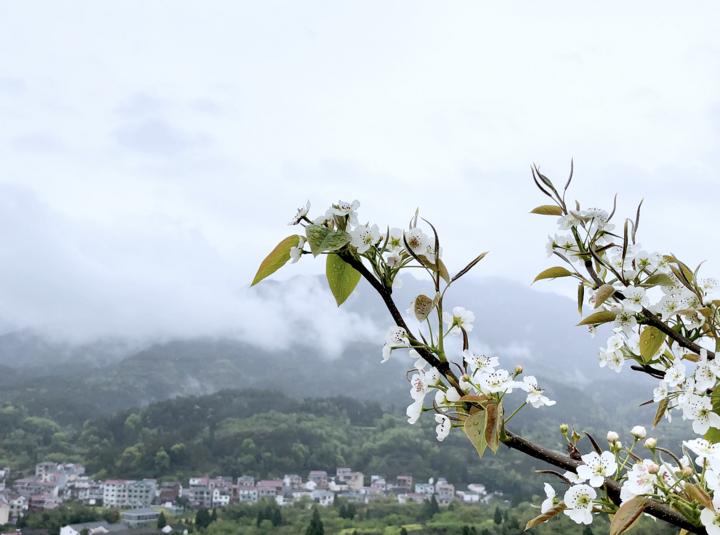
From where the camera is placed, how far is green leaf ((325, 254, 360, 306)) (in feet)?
3.15

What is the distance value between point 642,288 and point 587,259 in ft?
0.39

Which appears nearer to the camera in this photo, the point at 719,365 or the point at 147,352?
the point at 719,365

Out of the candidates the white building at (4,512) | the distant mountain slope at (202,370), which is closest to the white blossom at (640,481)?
the white building at (4,512)

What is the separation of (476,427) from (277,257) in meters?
0.36

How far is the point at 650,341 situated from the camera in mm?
1076

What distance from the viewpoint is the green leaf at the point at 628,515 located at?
78 cm

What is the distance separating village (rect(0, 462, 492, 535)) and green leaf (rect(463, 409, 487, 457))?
6188 cm

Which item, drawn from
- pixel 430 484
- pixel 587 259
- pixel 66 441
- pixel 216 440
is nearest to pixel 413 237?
pixel 587 259

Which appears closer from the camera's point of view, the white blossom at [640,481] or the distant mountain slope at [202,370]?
the white blossom at [640,481]

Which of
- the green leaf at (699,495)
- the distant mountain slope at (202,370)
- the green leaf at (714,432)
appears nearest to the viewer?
the green leaf at (699,495)

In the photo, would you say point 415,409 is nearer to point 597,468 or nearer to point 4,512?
point 597,468

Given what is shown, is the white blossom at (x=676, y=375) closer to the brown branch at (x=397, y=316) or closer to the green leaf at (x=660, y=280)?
the green leaf at (x=660, y=280)

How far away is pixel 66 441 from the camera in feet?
270

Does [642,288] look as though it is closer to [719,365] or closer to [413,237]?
[719,365]
